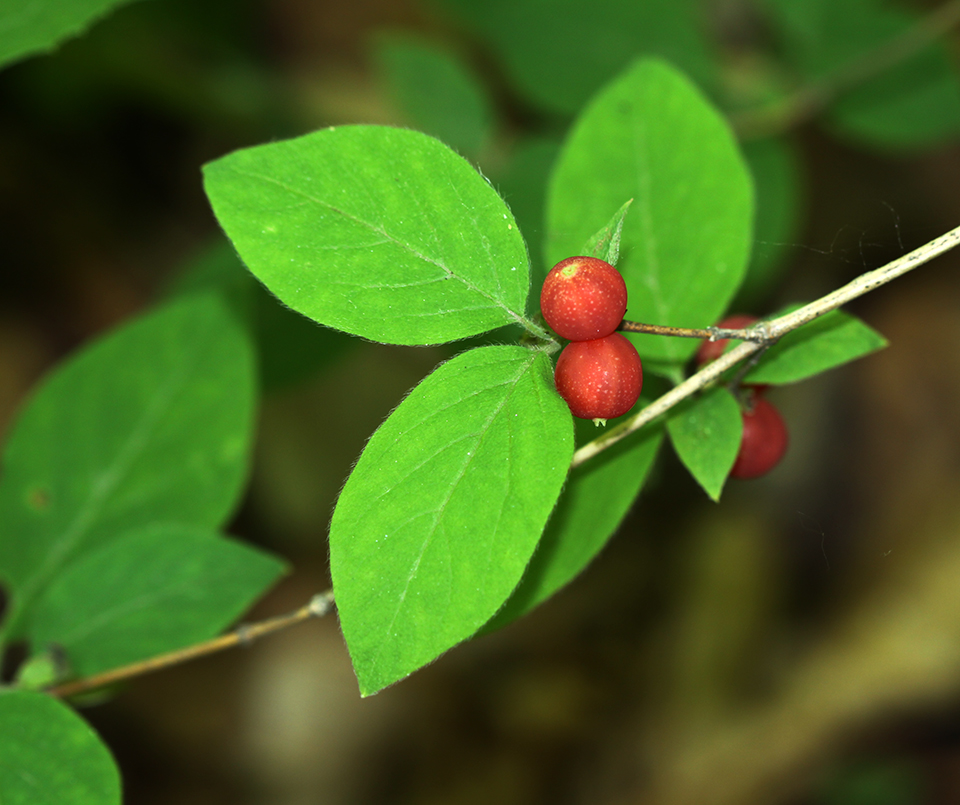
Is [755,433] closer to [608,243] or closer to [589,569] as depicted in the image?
[608,243]

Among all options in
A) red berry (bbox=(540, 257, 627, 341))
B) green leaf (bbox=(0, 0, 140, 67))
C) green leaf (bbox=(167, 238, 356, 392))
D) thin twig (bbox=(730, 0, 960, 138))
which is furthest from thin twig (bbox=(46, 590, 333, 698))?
thin twig (bbox=(730, 0, 960, 138))

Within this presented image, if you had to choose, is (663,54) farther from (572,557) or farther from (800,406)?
(572,557)

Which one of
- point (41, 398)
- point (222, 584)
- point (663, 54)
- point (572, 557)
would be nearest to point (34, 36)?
point (41, 398)

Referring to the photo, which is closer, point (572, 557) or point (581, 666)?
point (572, 557)

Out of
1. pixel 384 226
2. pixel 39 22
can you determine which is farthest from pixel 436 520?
pixel 39 22

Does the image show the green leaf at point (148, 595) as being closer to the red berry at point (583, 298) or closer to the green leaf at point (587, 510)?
the green leaf at point (587, 510)

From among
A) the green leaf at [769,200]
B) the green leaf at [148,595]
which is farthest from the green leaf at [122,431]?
the green leaf at [769,200]
